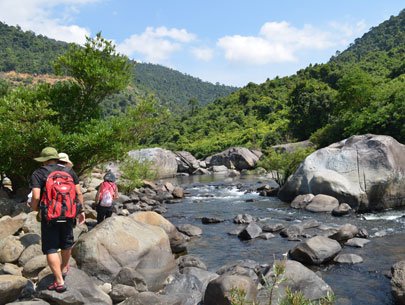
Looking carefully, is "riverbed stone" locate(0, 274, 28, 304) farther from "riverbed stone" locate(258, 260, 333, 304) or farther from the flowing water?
"riverbed stone" locate(258, 260, 333, 304)

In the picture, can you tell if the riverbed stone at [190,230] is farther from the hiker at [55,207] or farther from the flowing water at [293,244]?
the hiker at [55,207]

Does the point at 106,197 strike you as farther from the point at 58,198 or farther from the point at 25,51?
the point at 25,51

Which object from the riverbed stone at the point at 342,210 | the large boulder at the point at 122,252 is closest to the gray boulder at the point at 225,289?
the large boulder at the point at 122,252

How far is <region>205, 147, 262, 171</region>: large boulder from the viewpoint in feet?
183

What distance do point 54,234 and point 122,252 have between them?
292cm

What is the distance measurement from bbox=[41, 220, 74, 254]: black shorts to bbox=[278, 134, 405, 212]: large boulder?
1704 centimetres

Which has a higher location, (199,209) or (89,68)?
(89,68)

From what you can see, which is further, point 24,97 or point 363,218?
point 363,218

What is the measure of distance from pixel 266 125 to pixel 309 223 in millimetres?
60239

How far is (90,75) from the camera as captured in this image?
16688 mm

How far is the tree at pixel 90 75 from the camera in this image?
16938mm

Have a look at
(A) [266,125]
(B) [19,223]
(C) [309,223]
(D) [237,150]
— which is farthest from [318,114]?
(B) [19,223]

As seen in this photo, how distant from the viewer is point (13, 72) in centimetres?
12912

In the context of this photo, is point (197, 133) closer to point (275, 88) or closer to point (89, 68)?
point (275, 88)
